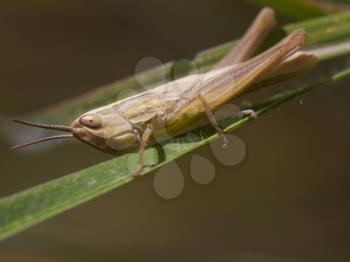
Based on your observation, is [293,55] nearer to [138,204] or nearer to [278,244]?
[278,244]

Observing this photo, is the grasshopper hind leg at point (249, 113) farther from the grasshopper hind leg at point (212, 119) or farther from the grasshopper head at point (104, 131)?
the grasshopper head at point (104, 131)

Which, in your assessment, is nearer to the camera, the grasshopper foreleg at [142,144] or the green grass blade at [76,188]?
the green grass blade at [76,188]

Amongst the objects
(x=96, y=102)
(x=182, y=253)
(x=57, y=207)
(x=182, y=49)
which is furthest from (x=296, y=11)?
(x=182, y=49)

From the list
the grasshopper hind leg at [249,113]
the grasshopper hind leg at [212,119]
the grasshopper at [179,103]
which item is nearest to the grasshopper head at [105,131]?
the grasshopper at [179,103]

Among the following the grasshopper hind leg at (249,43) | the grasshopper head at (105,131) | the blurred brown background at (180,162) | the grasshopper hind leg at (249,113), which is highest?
the blurred brown background at (180,162)

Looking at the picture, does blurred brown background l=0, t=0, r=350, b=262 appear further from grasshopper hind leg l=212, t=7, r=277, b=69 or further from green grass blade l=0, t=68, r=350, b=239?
green grass blade l=0, t=68, r=350, b=239

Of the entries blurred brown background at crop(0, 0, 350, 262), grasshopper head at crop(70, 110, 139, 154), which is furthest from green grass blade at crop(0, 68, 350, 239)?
blurred brown background at crop(0, 0, 350, 262)
